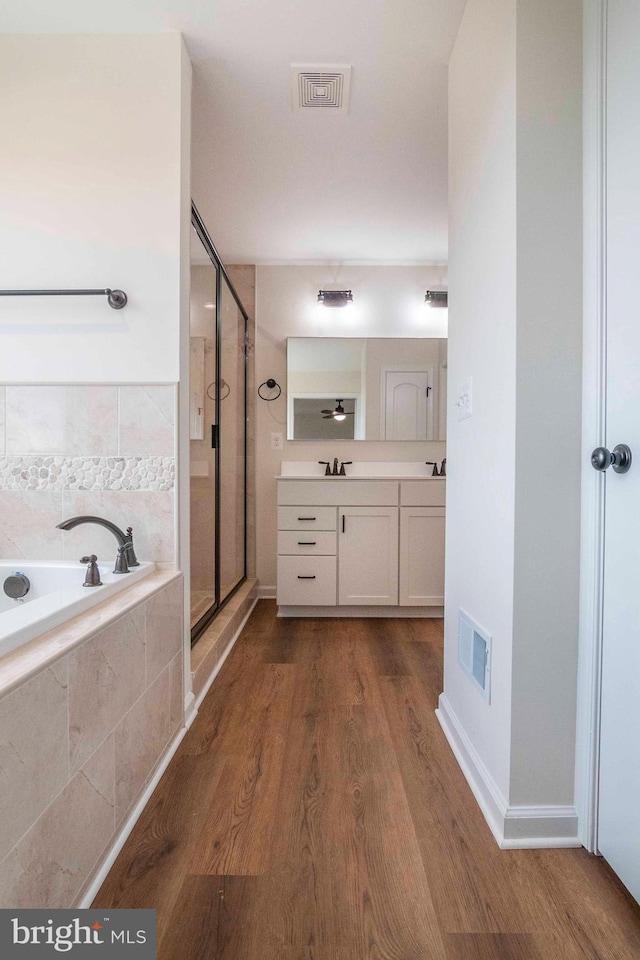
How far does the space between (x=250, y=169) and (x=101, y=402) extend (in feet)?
5.07

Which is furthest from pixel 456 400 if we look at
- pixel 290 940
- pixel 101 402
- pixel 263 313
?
pixel 263 313

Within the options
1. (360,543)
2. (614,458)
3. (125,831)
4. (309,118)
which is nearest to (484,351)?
(614,458)

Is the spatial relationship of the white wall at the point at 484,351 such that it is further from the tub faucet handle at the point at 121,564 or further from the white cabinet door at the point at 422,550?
the white cabinet door at the point at 422,550

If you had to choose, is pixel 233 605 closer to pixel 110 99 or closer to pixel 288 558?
pixel 288 558

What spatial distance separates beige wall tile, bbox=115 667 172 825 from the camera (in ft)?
3.84

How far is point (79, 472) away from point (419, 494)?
1.98 m

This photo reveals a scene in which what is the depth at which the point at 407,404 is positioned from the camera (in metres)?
3.45

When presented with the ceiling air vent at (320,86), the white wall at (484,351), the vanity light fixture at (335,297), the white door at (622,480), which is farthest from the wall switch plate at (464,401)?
the vanity light fixture at (335,297)

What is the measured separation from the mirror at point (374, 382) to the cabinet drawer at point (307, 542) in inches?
31.6

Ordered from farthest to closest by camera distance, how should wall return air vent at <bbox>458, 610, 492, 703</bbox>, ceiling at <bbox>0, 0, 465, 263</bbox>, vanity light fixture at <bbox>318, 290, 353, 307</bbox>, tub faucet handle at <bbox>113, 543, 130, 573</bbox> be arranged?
vanity light fixture at <bbox>318, 290, 353, 307</bbox>
ceiling at <bbox>0, 0, 465, 263</bbox>
tub faucet handle at <bbox>113, 543, 130, 573</bbox>
wall return air vent at <bbox>458, 610, 492, 703</bbox>

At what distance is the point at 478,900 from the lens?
102 cm

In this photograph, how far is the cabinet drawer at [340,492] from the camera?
9.88 ft

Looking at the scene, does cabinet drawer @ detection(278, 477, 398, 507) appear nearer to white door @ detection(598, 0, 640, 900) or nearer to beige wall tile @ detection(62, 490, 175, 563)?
beige wall tile @ detection(62, 490, 175, 563)

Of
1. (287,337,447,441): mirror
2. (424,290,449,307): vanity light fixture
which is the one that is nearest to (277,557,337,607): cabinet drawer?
(287,337,447,441): mirror
